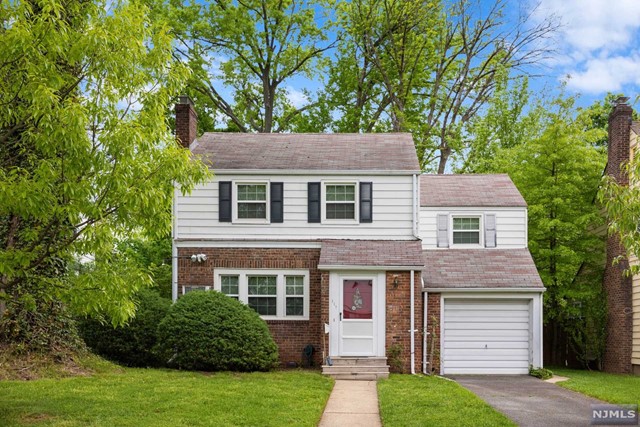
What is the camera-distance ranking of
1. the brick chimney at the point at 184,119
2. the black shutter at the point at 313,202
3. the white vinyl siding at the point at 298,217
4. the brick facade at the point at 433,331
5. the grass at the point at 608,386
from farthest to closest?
the brick chimney at the point at 184,119
the black shutter at the point at 313,202
the white vinyl siding at the point at 298,217
the brick facade at the point at 433,331
the grass at the point at 608,386

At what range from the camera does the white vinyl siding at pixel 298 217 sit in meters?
20.3

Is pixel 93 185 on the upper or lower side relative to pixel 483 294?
upper

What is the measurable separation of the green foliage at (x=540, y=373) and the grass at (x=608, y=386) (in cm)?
56

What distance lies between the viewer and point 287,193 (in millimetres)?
20469

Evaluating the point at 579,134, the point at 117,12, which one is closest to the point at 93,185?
the point at 117,12

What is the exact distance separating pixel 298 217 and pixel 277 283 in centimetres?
186

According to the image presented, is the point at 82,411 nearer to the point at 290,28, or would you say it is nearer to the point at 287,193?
the point at 287,193

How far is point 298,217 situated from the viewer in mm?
20422

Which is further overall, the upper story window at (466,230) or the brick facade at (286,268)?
the upper story window at (466,230)

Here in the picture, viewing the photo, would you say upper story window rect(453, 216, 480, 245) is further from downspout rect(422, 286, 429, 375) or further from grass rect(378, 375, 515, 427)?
grass rect(378, 375, 515, 427)

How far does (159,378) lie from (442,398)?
19.2 ft

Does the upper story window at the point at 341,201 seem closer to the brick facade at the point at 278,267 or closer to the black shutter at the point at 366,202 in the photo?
the black shutter at the point at 366,202

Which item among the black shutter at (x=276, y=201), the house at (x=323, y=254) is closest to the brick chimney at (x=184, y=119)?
the house at (x=323, y=254)

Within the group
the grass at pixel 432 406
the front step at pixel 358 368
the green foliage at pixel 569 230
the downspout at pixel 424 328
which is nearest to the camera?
the grass at pixel 432 406
